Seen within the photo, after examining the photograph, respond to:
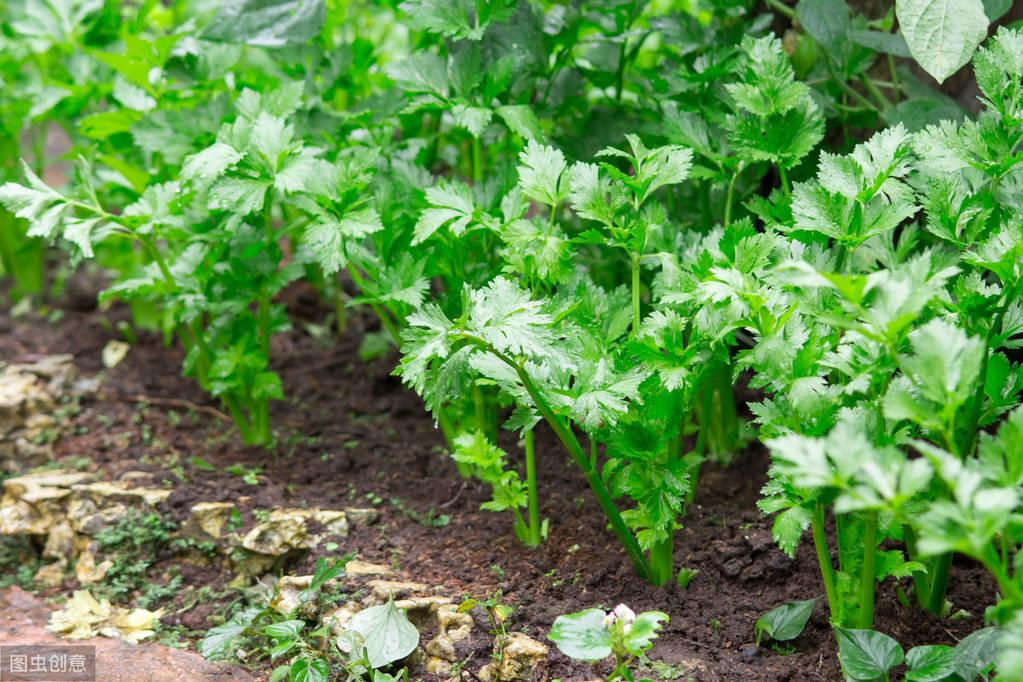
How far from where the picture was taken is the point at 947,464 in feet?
3.50

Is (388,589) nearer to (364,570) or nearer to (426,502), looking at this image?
(364,570)

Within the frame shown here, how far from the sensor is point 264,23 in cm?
217

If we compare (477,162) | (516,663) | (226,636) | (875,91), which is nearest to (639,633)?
(516,663)

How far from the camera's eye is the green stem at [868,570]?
1.42 meters

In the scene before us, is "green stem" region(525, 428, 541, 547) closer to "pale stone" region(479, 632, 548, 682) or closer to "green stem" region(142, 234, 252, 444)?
"pale stone" region(479, 632, 548, 682)

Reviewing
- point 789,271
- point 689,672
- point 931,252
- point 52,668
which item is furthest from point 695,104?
point 52,668

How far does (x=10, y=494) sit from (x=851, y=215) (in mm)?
1874

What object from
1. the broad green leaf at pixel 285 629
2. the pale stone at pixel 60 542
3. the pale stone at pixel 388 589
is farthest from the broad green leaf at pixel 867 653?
the pale stone at pixel 60 542

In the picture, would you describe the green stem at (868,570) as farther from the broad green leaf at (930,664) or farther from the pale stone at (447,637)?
the pale stone at (447,637)

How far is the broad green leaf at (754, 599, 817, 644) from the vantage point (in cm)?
161

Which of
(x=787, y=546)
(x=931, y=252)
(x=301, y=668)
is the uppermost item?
(x=931, y=252)

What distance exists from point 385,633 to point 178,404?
1216 mm

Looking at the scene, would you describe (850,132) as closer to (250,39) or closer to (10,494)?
(250,39)

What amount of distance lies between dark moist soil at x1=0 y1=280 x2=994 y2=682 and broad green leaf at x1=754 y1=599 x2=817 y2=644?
32 mm
